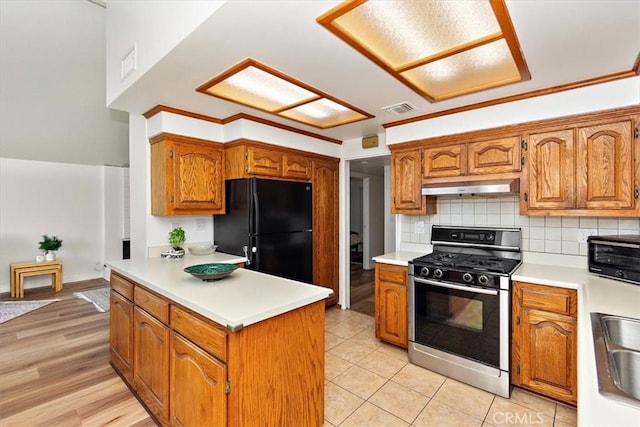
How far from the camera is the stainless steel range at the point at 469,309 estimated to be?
2.19 metres

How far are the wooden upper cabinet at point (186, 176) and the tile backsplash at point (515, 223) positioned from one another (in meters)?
2.13

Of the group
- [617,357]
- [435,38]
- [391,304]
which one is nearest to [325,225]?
[391,304]

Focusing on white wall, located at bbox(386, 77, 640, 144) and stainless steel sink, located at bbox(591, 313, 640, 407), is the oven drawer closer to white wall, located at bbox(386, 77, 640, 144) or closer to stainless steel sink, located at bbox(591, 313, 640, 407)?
stainless steel sink, located at bbox(591, 313, 640, 407)

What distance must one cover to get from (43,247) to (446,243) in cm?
631

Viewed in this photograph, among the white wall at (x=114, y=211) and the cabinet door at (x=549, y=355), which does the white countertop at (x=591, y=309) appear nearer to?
the cabinet door at (x=549, y=355)

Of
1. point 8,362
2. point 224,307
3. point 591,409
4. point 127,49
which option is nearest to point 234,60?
point 127,49

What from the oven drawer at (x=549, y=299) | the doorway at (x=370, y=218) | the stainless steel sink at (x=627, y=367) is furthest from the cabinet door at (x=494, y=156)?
the doorway at (x=370, y=218)

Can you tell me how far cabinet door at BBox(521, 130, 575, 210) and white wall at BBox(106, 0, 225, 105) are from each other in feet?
8.04


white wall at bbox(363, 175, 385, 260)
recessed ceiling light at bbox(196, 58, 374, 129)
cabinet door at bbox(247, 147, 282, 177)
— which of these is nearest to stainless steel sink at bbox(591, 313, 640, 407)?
recessed ceiling light at bbox(196, 58, 374, 129)

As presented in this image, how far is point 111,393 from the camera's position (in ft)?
7.32

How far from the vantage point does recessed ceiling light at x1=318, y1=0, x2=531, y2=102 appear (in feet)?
4.62

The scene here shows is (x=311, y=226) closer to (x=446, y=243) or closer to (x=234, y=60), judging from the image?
(x=446, y=243)

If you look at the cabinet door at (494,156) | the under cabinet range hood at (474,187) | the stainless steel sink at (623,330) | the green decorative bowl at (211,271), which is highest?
the cabinet door at (494,156)

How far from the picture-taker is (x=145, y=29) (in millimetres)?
2004
